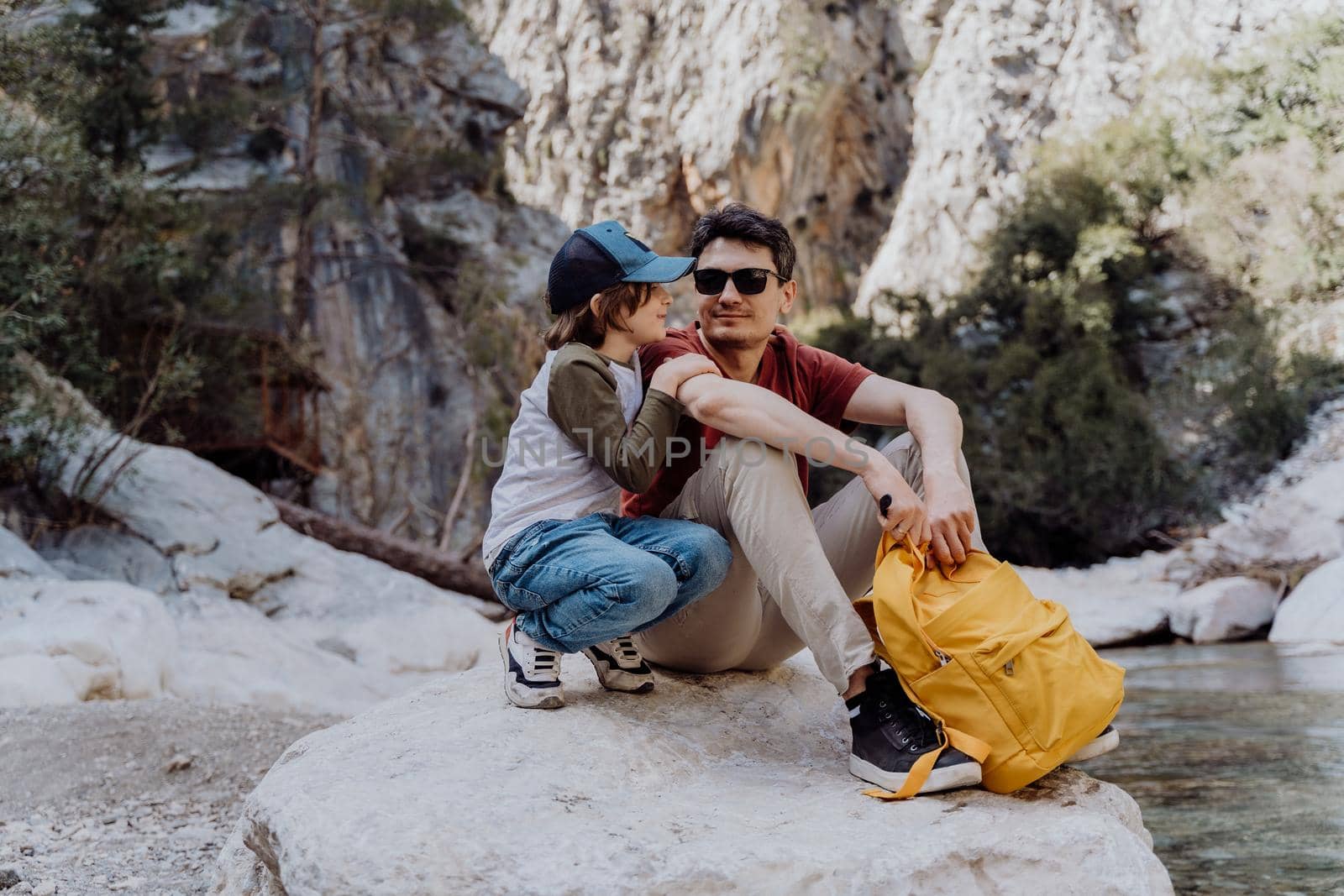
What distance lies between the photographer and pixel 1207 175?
18484 mm

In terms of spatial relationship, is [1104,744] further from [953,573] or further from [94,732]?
[94,732]

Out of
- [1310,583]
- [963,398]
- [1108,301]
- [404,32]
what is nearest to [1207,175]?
[1108,301]

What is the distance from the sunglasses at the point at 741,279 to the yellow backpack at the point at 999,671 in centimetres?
84

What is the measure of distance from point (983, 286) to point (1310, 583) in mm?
10740

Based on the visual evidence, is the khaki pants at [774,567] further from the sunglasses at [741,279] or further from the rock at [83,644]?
the rock at [83,644]

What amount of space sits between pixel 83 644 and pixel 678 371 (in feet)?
12.0

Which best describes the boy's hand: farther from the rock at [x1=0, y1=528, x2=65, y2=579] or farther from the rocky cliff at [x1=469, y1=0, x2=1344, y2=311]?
the rocky cliff at [x1=469, y1=0, x2=1344, y2=311]

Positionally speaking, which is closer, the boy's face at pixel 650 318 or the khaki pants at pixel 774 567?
the khaki pants at pixel 774 567

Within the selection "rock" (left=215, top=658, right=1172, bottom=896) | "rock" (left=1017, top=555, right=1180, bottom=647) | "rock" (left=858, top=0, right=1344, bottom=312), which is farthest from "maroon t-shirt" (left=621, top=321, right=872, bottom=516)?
"rock" (left=858, top=0, right=1344, bottom=312)

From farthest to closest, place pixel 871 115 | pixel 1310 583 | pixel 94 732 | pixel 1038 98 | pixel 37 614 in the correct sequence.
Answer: pixel 871 115 < pixel 1038 98 < pixel 1310 583 < pixel 37 614 < pixel 94 732

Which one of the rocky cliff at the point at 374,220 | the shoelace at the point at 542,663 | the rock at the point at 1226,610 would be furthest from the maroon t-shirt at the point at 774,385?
the rocky cliff at the point at 374,220

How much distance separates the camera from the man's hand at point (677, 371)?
7.34 ft

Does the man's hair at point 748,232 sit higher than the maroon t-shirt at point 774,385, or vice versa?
the man's hair at point 748,232

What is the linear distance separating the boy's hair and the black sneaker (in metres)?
0.95
